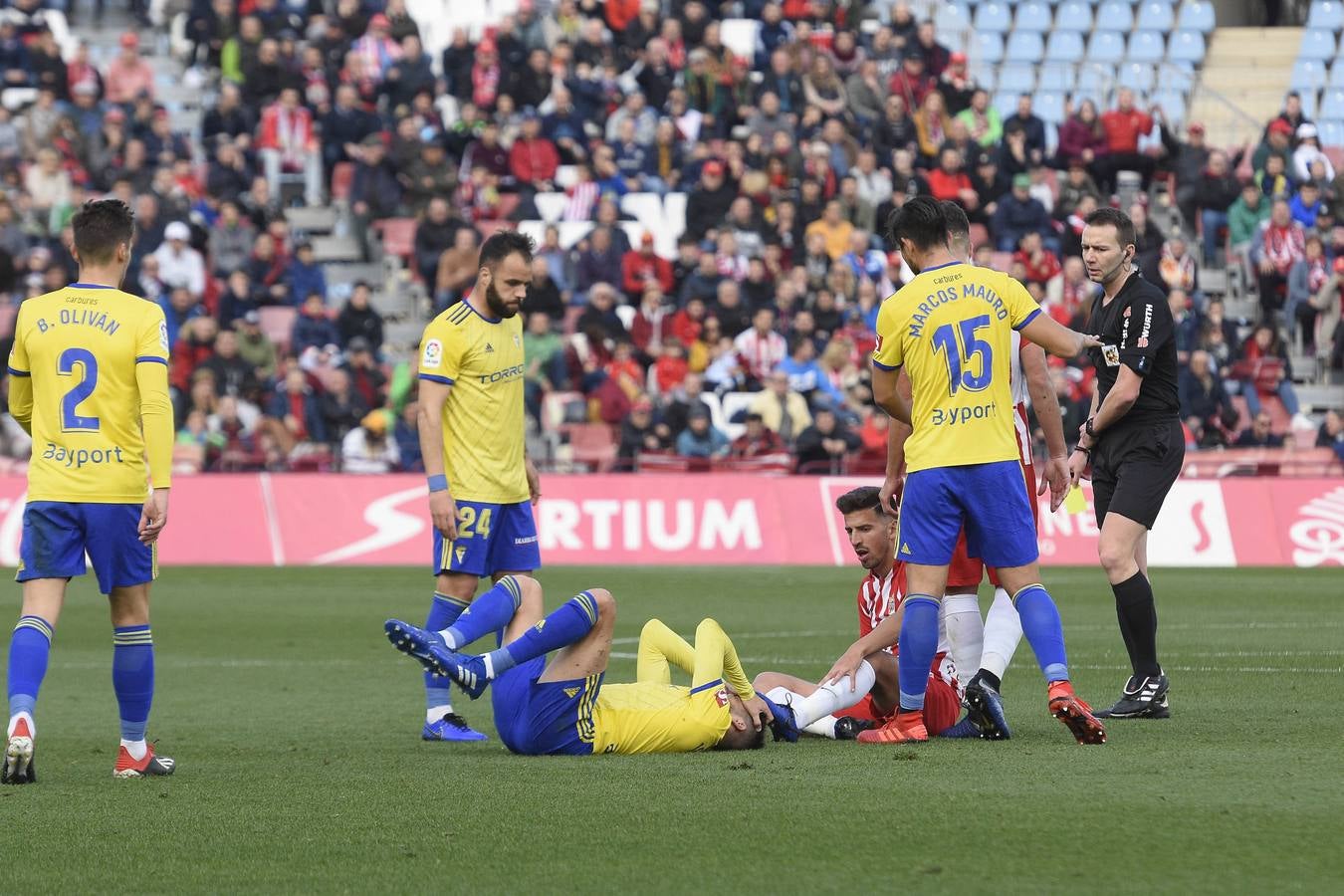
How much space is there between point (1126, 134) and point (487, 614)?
71.3ft

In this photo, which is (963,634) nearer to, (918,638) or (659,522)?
(918,638)

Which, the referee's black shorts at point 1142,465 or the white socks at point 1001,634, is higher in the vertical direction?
the referee's black shorts at point 1142,465

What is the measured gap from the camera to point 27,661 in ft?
25.4

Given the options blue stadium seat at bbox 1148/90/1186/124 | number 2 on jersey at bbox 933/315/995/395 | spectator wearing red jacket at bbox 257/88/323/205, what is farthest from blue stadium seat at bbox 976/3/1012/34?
number 2 on jersey at bbox 933/315/995/395

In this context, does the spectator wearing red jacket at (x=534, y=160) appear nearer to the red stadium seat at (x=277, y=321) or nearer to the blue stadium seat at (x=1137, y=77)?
the red stadium seat at (x=277, y=321)

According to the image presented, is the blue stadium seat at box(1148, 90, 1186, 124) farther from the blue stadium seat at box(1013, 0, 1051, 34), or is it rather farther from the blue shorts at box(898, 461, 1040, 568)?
the blue shorts at box(898, 461, 1040, 568)

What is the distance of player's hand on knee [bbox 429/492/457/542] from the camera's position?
30.8ft

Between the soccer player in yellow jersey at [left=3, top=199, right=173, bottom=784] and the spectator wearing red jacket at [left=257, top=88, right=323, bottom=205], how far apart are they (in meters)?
20.3

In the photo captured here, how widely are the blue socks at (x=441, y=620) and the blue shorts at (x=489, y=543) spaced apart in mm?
152

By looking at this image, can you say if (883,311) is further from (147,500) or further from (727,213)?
(727,213)

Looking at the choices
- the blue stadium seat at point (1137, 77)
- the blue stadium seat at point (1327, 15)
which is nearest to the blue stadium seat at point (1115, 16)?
the blue stadium seat at point (1137, 77)

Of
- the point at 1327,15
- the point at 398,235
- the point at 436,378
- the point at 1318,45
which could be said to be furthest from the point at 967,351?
the point at 1327,15

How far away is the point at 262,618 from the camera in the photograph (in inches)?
656

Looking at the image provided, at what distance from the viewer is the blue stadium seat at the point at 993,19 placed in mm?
32562
